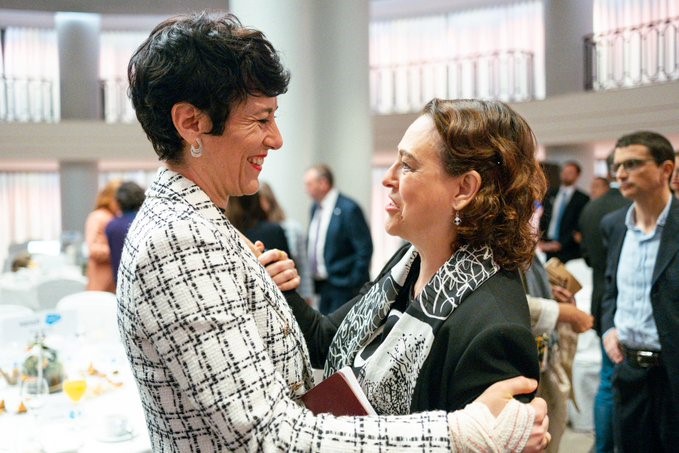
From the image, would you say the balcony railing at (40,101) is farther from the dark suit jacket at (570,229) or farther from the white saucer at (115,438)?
the white saucer at (115,438)

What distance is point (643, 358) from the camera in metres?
3.38

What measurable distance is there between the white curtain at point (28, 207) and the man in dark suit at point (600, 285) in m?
15.4

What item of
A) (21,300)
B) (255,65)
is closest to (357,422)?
(255,65)

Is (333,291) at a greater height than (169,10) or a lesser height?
lesser

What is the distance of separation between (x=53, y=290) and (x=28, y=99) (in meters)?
11.7

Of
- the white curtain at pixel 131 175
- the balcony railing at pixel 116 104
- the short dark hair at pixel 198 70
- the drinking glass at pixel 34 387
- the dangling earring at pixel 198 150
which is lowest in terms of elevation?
the drinking glass at pixel 34 387

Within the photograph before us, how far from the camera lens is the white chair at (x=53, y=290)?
609 cm

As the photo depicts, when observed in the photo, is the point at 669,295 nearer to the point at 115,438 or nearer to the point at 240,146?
the point at 115,438

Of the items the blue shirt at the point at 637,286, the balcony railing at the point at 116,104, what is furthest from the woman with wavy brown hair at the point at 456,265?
the balcony railing at the point at 116,104

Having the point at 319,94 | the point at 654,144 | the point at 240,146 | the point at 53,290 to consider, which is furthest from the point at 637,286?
the point at 53,290

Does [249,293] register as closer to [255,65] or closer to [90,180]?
[255,65]

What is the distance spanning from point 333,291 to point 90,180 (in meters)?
10.8

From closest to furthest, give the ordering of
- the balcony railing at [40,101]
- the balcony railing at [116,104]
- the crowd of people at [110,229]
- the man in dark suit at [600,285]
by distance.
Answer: the man in dark suit at [600,285], the crowd of people at [110,229], the balcony railing at [40,101], the balcony railing at [116,104]

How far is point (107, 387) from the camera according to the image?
340cm
